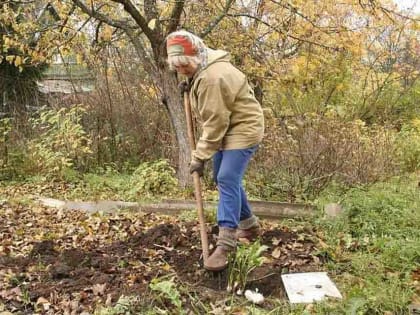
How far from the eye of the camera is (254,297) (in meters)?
3.47

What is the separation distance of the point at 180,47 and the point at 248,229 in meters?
1.76

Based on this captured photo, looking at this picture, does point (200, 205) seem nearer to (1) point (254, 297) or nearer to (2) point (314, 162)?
(1) point (254, 297)

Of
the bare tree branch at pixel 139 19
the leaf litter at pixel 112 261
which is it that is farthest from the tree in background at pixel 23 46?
the leaf litter at pixel 112 261

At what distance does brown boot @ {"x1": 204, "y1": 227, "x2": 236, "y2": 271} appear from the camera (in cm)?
372

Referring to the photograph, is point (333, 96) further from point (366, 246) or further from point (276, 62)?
point (366, 246)

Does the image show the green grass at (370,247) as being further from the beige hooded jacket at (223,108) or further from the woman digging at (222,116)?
the beige hooded jacket at (223,108)

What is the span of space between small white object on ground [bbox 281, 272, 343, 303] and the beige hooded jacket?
1031mm

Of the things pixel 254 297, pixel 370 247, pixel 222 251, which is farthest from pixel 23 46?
pixel 370 247

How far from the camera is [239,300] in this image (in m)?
3.49

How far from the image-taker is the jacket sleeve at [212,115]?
355 cm

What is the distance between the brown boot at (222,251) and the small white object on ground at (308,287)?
1.42 ft

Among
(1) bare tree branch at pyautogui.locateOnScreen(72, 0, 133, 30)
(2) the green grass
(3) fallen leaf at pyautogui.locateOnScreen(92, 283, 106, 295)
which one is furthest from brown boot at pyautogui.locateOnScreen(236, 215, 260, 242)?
(1) bare tree branch at pyautogui.locateOnScreen(72, 0, 133, 30)

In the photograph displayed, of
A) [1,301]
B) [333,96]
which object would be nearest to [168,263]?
[1,301]

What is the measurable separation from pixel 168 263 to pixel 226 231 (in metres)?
0.64
